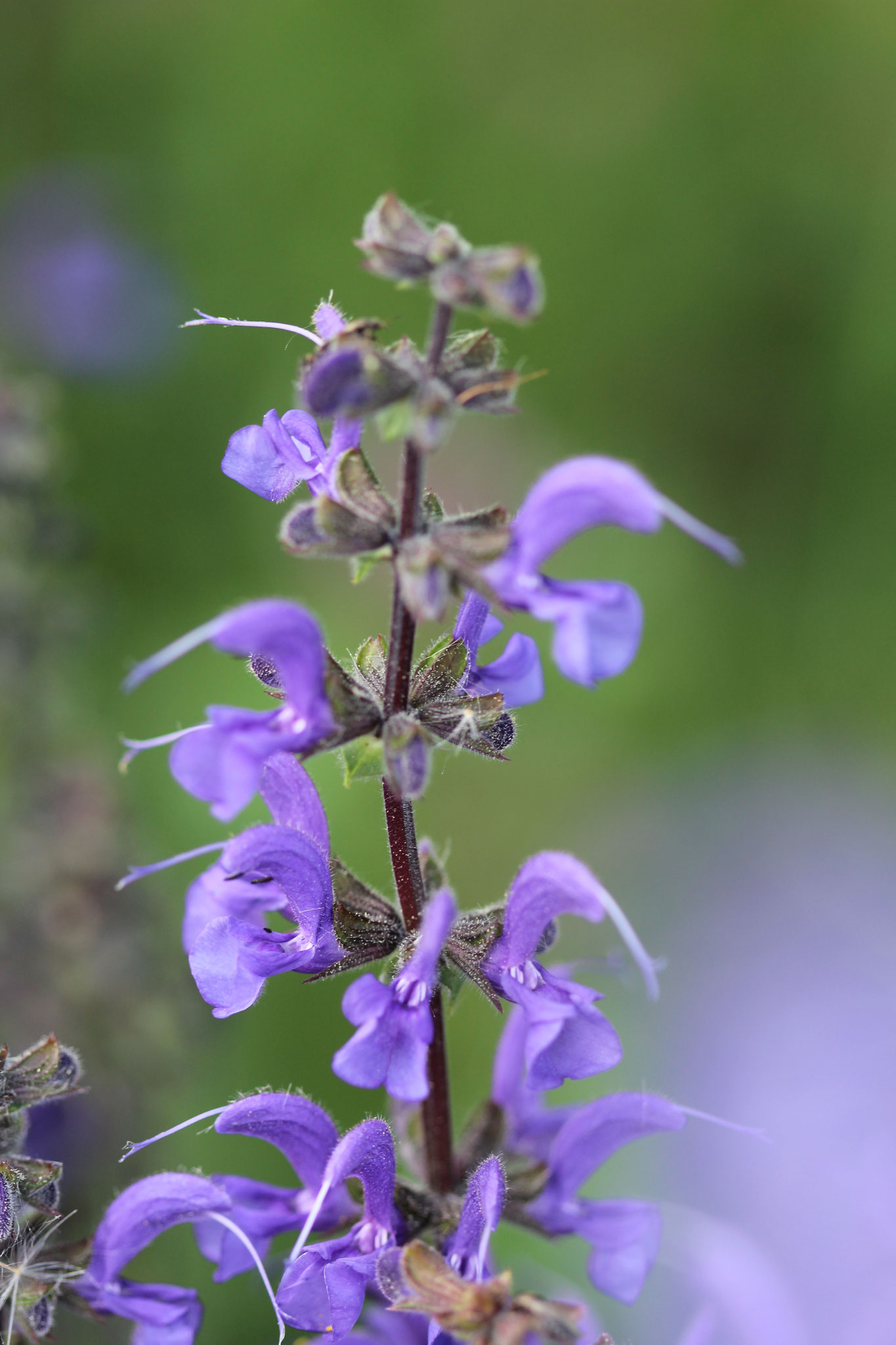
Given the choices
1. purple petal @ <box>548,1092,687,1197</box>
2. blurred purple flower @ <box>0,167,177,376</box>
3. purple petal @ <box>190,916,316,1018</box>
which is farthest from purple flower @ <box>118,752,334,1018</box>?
blurred purple flower @ <box>0,167,177,376</box>

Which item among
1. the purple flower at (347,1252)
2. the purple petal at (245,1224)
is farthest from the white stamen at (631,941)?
the purple petal at (245,1224)

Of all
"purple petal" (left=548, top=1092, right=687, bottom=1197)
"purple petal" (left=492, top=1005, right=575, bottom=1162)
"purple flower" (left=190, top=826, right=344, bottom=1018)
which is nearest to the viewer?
"purple flower" (left=190, top=826, right=344, bottom=1018)

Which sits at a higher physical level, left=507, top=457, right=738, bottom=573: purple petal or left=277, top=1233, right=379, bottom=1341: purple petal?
left=507, top=457, right=738, bottom=573: purple petal

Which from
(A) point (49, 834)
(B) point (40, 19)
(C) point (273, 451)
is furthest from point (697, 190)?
(C) point (273, 451)

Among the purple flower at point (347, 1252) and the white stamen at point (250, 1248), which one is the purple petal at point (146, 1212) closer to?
the white stamen at point (250, 1248)

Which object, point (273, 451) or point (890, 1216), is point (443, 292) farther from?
point (890, 1216)

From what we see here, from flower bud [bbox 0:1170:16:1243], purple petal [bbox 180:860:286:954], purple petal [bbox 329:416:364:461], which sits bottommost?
flower bud [bbox 0:1170:16:1243]

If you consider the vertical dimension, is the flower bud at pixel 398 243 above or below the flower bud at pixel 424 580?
above

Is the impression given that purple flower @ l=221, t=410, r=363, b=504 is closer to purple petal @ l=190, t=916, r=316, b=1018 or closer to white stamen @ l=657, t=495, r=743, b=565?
white stamen @ l=657, t=495, r=743, b=565
